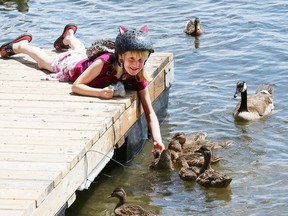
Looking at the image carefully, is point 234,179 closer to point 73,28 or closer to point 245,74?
point 73,28

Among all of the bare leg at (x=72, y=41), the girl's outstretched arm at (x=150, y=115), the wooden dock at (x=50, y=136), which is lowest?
the girl's outstretched arm at (x=150, y=115)

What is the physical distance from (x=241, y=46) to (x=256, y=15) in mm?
2228

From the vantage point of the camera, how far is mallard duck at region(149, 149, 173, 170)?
1008cm

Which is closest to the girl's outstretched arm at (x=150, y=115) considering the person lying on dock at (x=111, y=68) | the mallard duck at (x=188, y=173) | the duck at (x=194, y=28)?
the person lying on dock at (x=111, y=68)

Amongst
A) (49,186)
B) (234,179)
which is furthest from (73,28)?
(49,186)

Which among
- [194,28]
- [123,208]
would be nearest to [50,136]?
[123,208]

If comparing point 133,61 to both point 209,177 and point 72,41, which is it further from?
point 72,41

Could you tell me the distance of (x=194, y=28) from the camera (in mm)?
16688

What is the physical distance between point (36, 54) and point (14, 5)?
31.9 ft

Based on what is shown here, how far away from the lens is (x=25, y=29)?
17984 millimetres

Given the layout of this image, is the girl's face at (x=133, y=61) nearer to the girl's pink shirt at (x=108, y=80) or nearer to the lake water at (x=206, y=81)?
the girl's pink shirt at (x=108, y=80)

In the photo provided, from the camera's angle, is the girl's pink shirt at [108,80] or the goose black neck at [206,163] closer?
the girl's pink shirt at [108,80]

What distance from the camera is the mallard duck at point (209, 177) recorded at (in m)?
9.66

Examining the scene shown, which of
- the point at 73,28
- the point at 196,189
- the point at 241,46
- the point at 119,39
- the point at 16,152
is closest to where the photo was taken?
the point at 16,152
